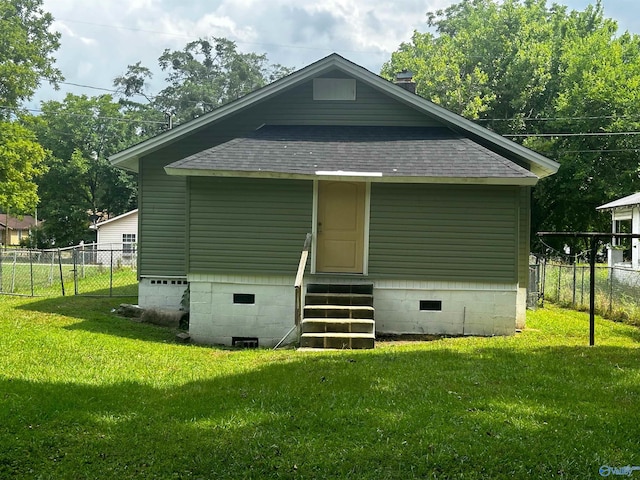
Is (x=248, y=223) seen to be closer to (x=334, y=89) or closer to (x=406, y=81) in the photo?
(x=334, y=89)

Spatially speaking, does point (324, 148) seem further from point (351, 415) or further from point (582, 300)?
point (582, 300)

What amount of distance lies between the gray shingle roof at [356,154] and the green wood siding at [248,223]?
1.48ft

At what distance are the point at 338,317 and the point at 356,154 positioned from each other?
3.27m

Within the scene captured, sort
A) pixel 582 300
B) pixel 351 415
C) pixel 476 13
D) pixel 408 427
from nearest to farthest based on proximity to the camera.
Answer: pixel 408 427
pixel 351 415
pixel 582 300
pixel 476 13

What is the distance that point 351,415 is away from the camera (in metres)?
4.79

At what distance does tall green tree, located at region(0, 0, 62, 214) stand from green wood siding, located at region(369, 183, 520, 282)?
20.9 metres

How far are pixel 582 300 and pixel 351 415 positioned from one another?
1179cm

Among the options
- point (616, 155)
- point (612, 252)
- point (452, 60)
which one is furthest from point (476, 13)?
point (612, 252)

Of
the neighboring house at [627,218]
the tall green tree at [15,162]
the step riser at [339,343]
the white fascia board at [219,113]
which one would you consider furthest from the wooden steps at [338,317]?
the tall green tree at [15,162]

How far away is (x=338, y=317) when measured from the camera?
9414mm

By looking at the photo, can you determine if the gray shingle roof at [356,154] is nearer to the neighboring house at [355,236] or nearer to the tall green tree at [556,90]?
the neighboring house at [355,236]

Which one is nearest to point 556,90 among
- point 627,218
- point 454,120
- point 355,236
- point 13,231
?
point 627,218

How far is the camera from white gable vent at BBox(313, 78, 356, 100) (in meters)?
11.7

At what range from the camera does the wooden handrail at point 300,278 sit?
8.67m
